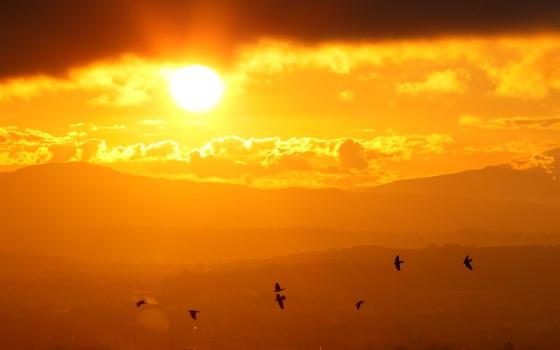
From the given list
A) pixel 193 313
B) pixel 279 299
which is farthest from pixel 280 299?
pixel 193 313

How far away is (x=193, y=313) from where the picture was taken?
155000 millimetres

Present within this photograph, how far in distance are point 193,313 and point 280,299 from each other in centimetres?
1607

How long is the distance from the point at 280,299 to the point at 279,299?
0.30 meters

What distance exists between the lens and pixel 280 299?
14888 centimetres

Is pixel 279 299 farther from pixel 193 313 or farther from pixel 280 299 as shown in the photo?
pixel 193 313

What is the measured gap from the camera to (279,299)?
5851 inches

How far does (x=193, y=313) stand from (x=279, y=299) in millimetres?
16028
